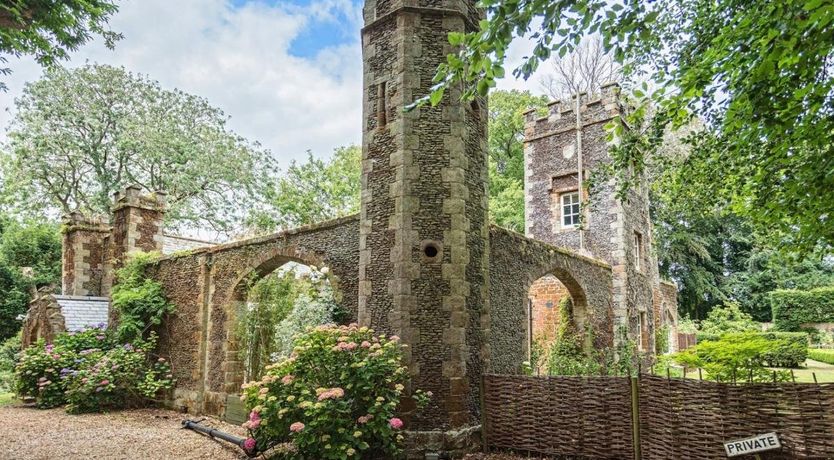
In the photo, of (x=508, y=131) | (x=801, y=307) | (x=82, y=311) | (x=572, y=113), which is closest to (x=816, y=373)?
(x=572, y=113)

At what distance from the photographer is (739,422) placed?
5.16 meters

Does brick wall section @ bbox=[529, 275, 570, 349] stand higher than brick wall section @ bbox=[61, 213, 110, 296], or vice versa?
brick wall section @ bbox=[61, 213, 110, 296]

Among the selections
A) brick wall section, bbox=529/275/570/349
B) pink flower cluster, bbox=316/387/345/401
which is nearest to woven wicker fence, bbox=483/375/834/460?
pink flower cluster, bbox=316/387/345/401

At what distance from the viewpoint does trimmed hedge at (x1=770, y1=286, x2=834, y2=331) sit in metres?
20.2

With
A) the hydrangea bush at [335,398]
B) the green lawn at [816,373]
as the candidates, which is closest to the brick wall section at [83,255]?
the hydrangea bush at [335,398]

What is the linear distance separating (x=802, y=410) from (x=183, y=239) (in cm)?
1514

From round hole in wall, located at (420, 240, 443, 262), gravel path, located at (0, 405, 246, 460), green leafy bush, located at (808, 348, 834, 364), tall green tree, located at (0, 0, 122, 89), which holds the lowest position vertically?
gravel path, located at (0, 405, 246, 460)

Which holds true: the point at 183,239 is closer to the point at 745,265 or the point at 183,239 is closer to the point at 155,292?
the point at 155,292

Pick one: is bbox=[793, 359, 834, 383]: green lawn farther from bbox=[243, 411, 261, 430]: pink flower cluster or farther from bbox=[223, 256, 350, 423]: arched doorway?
bbox=[243, 411, 261, 430]: pink flower cluster

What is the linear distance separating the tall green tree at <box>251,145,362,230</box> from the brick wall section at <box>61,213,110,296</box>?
770 centimetres

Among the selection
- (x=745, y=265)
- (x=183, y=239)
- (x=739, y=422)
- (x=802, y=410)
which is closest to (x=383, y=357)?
(x=739, y=422)

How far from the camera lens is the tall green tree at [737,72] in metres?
3.55

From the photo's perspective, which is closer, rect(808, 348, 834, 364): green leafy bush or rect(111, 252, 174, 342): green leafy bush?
rect(111, 252, 174, 342): green leafy bush

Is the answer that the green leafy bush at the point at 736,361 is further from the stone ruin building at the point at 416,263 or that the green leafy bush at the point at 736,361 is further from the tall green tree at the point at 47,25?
the tall green tree at the point at 47,25
